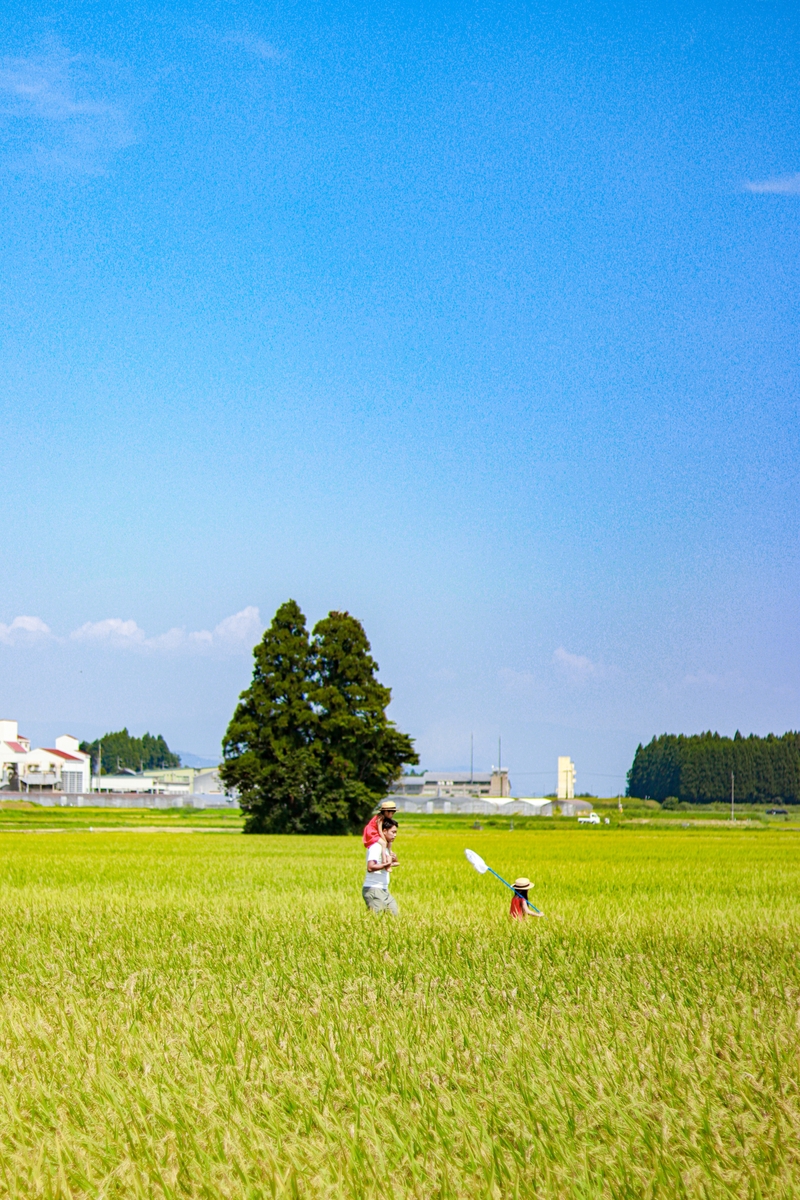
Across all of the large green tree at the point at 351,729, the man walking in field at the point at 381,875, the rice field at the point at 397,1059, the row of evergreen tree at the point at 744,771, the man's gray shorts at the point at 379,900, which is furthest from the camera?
the row of evergreen tree at the point at 744,771

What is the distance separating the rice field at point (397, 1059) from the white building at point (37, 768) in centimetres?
12271

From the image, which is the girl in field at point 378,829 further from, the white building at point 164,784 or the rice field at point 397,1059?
the white building at point 164,784

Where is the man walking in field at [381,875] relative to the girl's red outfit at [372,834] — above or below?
below

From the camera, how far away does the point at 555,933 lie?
1354 centimetres

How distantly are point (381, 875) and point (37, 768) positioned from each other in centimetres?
12575

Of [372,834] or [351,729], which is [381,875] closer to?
[372,834]

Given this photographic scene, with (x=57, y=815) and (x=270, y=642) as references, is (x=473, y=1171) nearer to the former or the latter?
(x=270, y=642)

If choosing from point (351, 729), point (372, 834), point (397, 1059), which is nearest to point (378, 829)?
point (372, 834)

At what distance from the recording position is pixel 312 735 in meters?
67.8

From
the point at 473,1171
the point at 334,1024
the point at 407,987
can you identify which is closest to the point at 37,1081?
the point at 334,1024

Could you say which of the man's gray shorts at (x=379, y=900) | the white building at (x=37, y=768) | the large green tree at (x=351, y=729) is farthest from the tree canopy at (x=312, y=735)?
the white building at (x=37, y=768)

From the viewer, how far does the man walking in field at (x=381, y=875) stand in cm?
1492

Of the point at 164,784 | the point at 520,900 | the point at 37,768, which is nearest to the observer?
the point at 520,900

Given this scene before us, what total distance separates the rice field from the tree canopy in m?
50.9
